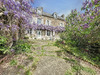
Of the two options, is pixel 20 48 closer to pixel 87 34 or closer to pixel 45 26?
pixel 87 34

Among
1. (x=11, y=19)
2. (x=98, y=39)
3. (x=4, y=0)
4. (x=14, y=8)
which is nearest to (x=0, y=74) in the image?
(x=11, y=19)

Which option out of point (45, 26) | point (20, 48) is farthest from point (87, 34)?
point (45, 26)

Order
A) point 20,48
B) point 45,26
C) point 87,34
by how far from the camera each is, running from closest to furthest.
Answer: point 20,48 → point 87,34 → point 45,26

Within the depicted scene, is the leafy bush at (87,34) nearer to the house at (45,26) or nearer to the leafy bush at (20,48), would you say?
the leafy bush at (20,48)

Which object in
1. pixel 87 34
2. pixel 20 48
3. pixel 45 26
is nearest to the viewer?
pixel 20 48

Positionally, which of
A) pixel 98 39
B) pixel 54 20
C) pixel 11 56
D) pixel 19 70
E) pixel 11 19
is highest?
pixel 54 20

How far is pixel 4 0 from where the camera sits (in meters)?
2.84

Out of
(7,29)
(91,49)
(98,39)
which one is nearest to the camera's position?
(7,29)

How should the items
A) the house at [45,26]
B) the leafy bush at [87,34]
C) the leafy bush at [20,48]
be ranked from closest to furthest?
the leafy bush at [87,34] < the leafy bush at [20,48] < the house at [45,26]

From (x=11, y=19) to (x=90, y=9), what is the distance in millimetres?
5126

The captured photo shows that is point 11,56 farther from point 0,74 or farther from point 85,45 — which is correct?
point 85,45

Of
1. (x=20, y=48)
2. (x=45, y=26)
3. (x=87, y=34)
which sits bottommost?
(x=20, y=48)

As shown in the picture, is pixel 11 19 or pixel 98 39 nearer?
pixel 11 19

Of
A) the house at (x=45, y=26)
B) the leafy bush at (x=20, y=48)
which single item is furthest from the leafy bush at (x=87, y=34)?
the house at (x=45, y=26)
